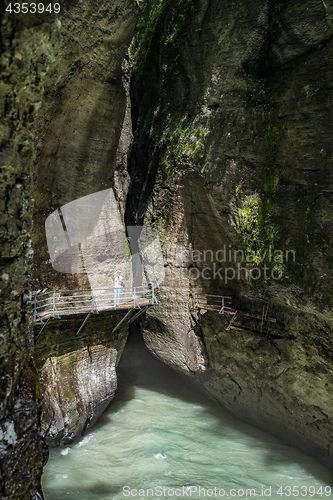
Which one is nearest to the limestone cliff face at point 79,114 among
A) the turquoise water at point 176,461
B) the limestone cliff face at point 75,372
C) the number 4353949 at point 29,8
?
the limestone cliff face at point 75,372

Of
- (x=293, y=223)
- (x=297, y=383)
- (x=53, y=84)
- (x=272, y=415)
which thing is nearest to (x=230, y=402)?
(x=272, y=415)

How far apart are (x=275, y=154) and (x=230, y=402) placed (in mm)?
8089

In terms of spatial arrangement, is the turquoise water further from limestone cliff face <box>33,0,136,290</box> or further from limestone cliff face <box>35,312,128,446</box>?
limestone cliff face <box>33,0,136,290</box>

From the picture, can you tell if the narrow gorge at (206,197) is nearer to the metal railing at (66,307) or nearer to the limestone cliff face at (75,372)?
the limestone cliff face at (75,372)

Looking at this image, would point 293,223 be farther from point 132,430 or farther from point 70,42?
point 132,430

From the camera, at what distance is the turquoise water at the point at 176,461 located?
30.1 ft

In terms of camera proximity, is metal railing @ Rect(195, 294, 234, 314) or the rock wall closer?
the rock wall

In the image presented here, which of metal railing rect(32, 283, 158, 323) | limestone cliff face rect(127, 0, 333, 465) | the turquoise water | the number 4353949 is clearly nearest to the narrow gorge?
limestone cliff face rect(127, 0, 333, 465)

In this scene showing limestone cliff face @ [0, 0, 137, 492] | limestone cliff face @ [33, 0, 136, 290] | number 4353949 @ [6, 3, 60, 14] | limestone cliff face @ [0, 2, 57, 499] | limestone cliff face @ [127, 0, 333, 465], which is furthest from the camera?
limestone cliff face @ [127, 0, 333, 465]

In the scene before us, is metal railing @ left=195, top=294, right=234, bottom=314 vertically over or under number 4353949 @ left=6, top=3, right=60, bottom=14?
under

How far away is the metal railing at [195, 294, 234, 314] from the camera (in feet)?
37.6

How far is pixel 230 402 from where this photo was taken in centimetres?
1264

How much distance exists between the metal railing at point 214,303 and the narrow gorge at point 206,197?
0.05 metres

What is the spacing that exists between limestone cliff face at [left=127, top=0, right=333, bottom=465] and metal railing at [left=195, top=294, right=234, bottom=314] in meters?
0.22
